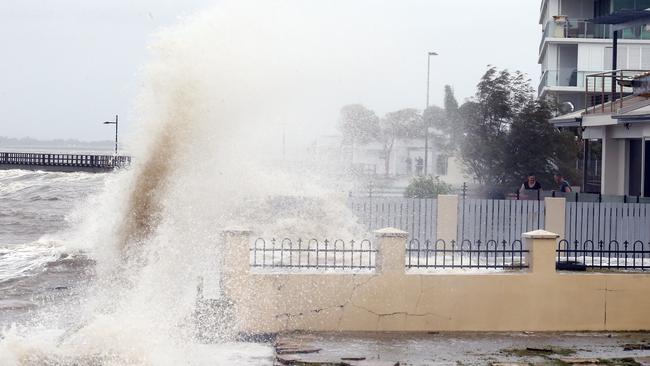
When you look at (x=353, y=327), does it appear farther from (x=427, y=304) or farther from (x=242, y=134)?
(x=242, y=134)

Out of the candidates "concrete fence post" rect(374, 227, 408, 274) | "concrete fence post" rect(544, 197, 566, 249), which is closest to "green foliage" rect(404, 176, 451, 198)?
"concrete fence post" rect(544, 197, 566, 249)

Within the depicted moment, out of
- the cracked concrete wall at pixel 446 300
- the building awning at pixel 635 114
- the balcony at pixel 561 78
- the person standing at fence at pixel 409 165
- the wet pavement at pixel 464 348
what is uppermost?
the balcony at pixel 561 78

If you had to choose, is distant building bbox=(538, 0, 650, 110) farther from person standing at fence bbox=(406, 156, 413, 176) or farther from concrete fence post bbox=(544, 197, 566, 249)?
concrete fence post bbox=(544, 197, 566, 249)

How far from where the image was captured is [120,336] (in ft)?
42.3

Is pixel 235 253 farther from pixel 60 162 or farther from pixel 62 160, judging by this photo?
pixel 60 162

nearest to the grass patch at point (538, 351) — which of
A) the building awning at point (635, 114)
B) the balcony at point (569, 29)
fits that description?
the building awning at point (635, 114)

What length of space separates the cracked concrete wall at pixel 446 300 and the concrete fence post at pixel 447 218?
4827mm

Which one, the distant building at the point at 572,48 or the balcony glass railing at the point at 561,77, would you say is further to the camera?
the balcony glass railing at the point at 561,77

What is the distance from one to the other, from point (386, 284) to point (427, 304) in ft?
2.24

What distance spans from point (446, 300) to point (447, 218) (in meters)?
5.16

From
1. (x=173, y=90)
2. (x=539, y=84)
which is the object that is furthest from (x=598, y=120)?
(x=539, y=84)

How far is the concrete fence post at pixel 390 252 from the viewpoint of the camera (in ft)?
46.6

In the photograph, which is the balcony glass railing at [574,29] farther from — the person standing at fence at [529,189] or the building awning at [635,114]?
the building awning at [635,114]

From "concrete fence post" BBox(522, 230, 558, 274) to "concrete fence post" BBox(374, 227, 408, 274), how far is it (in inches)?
74.3
